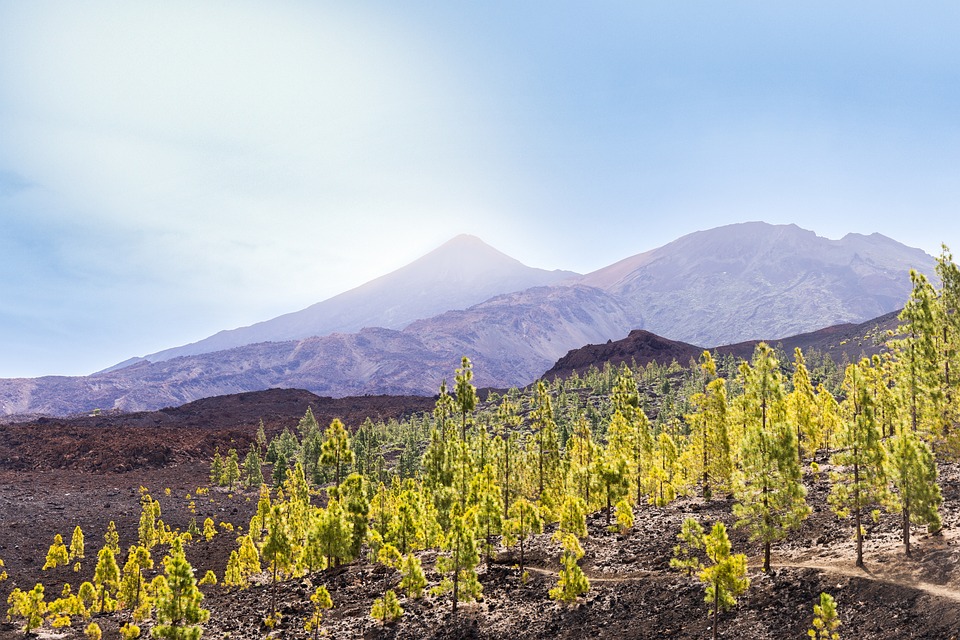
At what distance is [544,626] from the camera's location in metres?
25.0

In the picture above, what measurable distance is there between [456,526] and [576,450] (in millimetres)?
24222

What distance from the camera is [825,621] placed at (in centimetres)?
1950

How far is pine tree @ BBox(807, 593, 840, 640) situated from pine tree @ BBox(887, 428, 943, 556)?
645 centimetres

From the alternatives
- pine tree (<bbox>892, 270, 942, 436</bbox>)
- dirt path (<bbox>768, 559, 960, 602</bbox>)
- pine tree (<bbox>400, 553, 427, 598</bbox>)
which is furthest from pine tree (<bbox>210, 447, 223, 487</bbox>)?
pine tree (<bbox>892, 270, 942, 436</bbox>)

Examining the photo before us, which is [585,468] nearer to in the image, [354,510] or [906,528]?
[354,510]

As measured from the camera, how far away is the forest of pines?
23.6 metres

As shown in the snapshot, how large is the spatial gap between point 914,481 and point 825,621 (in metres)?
7.60

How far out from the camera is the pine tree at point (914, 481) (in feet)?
74.0

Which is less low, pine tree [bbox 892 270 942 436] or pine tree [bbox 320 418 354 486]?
pine tree [bbox 892 270 942 436]

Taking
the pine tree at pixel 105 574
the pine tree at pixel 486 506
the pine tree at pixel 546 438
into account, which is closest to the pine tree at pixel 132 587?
the pine tree at pixel 105 574

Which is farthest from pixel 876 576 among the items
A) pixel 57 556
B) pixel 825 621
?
pixel 57 556

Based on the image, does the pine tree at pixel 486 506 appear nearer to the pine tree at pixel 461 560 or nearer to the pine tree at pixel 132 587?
the pine tree at pixel 461 560

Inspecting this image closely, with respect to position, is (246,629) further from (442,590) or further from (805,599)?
(805,599)

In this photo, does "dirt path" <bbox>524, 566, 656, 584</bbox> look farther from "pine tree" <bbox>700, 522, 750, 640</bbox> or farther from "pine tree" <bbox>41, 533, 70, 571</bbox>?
"pine tree" <bbox>41, 533, 70, 571</bbox>
